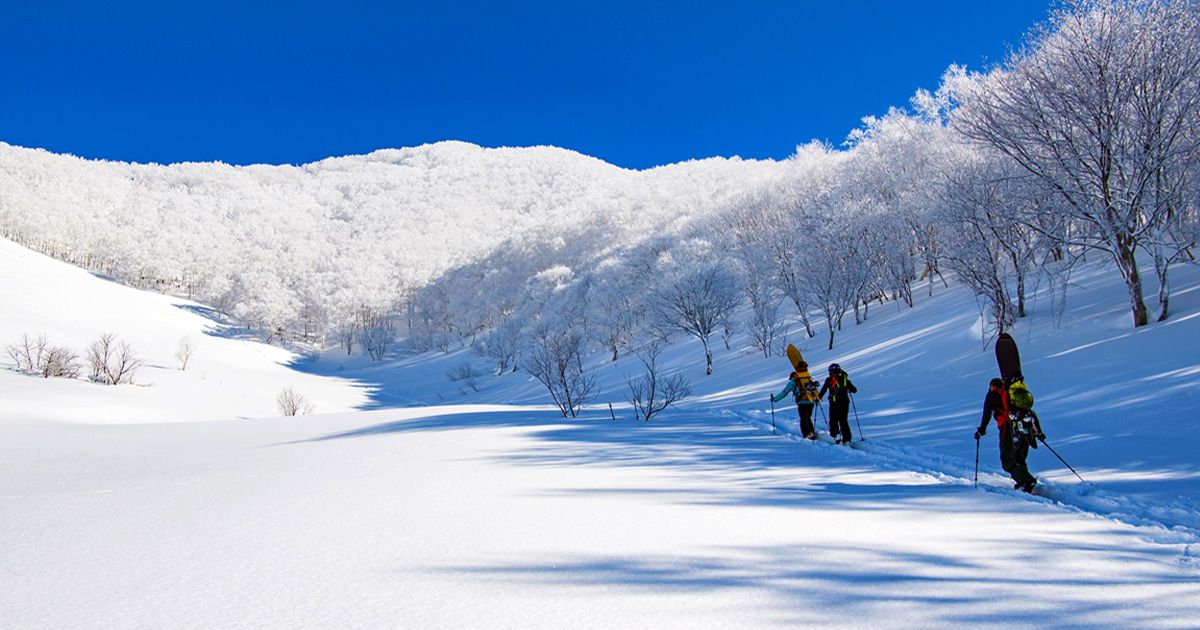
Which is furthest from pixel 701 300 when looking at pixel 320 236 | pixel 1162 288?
pixel 320 236

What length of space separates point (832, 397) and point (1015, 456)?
154 inches

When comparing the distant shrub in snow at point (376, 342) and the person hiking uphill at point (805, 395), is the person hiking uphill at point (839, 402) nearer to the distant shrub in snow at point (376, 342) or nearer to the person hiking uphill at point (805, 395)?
the person hiking uphill at point (805, 395)

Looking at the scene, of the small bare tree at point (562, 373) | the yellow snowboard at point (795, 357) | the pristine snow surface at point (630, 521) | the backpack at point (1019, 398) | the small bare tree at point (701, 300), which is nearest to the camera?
the pristine snow surface at point (630, 521)

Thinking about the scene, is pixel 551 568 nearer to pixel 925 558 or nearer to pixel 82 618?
pixel 82 618

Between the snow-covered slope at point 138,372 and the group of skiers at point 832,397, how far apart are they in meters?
21.8

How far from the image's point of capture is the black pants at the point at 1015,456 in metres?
6.55

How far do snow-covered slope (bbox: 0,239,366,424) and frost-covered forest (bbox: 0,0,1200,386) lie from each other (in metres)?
16.4

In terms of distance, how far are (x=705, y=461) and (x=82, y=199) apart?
851 feet

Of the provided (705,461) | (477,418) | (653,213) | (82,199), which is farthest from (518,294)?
(82,199)

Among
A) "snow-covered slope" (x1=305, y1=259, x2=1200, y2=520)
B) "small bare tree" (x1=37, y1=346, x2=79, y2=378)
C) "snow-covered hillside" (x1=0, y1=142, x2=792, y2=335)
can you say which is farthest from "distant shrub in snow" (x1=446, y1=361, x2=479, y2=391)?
"small bare tree" (x1=37, y1=346, x2=79, y2=378)

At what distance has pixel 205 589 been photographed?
2922mm

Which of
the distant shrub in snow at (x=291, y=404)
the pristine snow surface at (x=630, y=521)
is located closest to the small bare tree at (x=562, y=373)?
the pristine snow surface at (x=630, y=521)

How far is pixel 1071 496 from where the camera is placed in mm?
6355

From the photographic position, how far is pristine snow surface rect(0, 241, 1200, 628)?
2838mm
